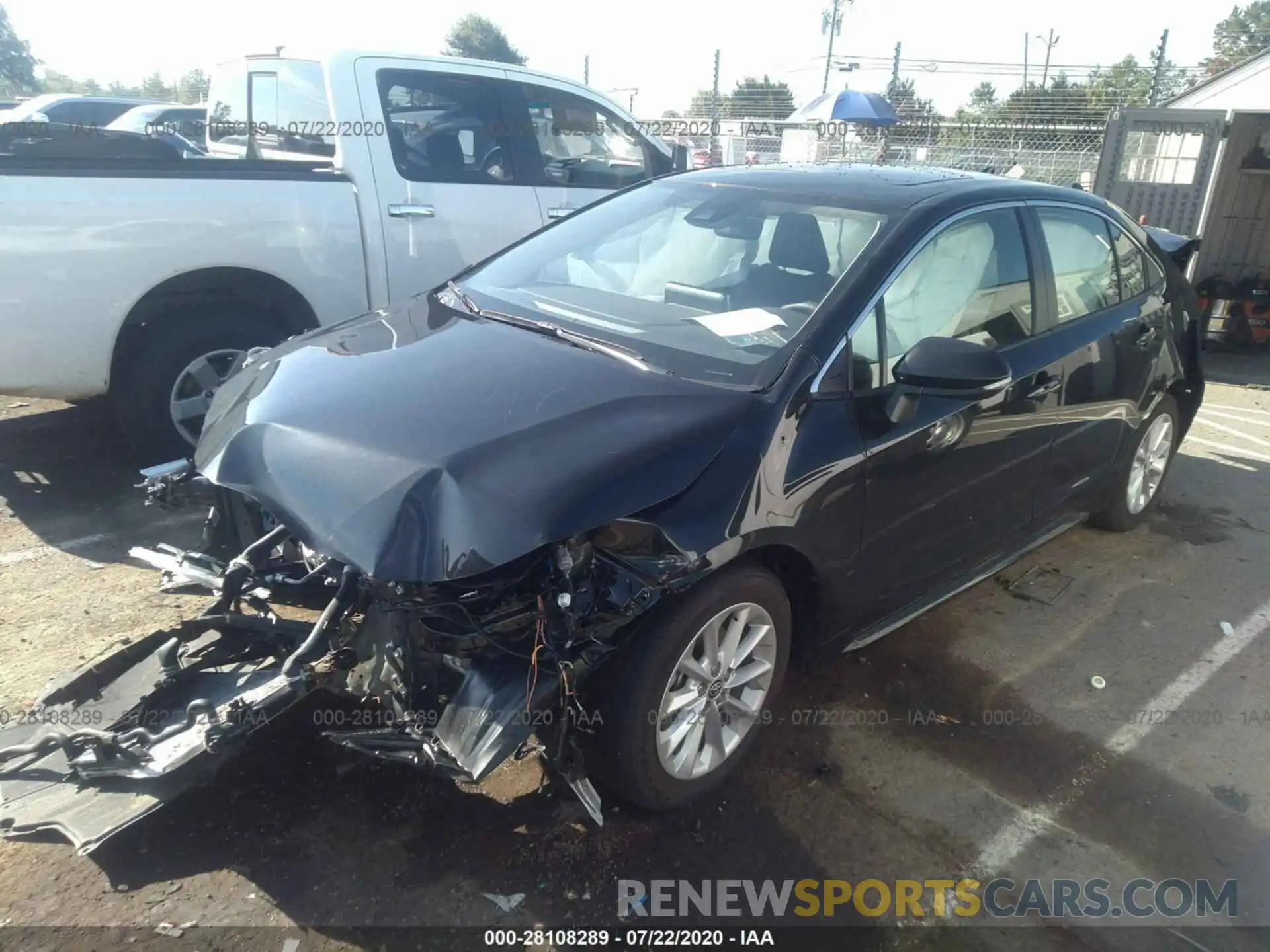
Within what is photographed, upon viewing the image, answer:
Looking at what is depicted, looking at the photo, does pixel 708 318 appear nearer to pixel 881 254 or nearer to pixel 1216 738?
pixel 881 254

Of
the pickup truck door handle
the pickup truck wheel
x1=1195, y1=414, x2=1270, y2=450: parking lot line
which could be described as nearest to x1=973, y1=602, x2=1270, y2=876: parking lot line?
x1=1195, y1=414, x2=1270, y2=450: parking lot line

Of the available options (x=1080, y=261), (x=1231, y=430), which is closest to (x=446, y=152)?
(x=1080, y=261)

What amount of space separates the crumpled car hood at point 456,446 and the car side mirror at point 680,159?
11.8ft

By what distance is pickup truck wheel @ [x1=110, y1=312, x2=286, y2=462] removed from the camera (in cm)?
449

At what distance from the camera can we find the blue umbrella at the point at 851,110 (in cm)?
1716

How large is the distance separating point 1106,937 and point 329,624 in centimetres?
227

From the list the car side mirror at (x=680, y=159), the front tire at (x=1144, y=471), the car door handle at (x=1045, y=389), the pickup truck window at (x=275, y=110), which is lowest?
the front tire at (x=1144, y=471)

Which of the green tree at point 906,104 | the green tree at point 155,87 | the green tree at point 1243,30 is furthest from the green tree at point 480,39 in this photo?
the green tree at point 1243,30

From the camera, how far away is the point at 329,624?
246cm

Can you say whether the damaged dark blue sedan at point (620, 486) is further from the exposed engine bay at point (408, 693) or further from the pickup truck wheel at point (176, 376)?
the pickup truck wheel at point (176, 376)

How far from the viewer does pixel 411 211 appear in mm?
5066

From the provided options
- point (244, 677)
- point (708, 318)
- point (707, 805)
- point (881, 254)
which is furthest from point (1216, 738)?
point (244, 677)

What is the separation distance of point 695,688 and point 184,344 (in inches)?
132

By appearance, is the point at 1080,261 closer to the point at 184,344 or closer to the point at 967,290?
the point at 967,290
